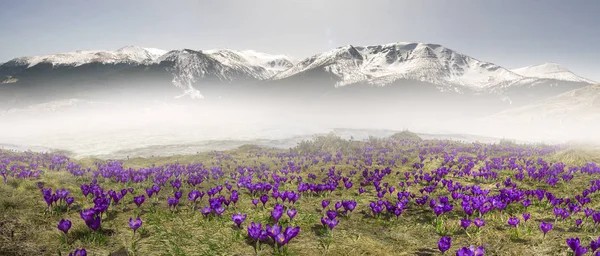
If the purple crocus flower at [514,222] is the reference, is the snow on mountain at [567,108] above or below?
above

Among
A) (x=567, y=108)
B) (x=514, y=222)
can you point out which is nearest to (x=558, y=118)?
(x=567, y=108)

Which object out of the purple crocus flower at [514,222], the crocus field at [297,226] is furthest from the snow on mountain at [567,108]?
the purple crocus flower at [514,222]

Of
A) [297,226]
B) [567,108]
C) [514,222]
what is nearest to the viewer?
[297,226]

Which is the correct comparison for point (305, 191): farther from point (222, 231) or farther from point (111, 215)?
point (111, 215)

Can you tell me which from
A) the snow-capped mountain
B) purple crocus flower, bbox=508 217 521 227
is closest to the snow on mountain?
the snow-capped mountain

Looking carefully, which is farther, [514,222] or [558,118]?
[558,118]

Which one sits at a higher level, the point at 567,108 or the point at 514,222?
the point at 567,108

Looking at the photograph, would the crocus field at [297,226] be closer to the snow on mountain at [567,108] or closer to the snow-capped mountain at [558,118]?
the snow-capped mountain at [558,118]

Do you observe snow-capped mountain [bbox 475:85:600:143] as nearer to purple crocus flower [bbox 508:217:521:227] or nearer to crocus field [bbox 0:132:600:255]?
crocus field [bbox 0:132:600:255]

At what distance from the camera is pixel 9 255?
4.29 metres

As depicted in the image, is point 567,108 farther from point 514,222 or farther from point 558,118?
point 514,222

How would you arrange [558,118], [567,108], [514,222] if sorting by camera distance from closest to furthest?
[514,222]
[558,118]
[567,108]

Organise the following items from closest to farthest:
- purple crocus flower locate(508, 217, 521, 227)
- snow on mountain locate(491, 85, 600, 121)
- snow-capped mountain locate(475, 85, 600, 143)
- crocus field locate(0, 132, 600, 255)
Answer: crocus field locate(0, 132, 600, 255)
purple crocus flower locate(508, 217, 521, 227)
snow-capped mountain locate(475, 85, 600, 143)
snow on mountain locate(491, 85, 600, 121)

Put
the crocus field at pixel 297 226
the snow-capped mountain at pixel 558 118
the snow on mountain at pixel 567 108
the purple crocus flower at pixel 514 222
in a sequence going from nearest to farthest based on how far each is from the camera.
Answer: the crocus field at pixel 297 226 < the purple crocus flower at pixel 514 222 < the snow-capped mountain at pixel 558 118 < the snow on mountain at pixel 567 108
